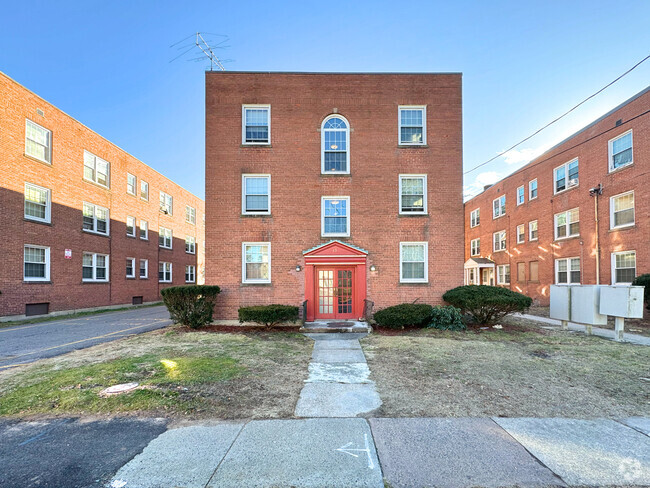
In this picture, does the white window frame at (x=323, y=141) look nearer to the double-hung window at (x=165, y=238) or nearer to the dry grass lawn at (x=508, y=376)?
the dry grass lawn at (x=508, y=376)

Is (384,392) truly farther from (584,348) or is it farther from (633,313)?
(633,313)

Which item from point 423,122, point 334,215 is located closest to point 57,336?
point 334,215

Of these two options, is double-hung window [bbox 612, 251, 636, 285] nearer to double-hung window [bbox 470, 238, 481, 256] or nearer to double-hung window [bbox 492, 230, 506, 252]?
double-hung window [bbox 492, 230, 506, 252]

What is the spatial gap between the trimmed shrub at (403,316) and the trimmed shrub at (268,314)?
3037 mm

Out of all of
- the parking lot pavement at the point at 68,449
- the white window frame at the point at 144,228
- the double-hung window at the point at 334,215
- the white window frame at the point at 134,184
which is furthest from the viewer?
the white window frame at the point at 144,228

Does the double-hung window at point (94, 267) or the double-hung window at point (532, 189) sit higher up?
the double-hung window at point (532, 189)

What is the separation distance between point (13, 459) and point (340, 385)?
4.06 m

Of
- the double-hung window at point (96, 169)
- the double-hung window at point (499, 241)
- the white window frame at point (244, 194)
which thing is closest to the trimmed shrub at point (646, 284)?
the double-hung window at point (499, 241)

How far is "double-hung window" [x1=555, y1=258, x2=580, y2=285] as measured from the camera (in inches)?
706

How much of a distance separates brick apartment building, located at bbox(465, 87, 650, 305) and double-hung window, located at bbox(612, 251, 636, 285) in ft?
0.12

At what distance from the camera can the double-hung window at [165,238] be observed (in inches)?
995

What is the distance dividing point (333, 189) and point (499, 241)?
772 inches

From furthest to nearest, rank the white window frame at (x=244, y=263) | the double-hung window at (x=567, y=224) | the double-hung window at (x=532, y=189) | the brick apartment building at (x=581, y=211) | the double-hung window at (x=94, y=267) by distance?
the double-hung window at (x=532, y=189), the double-hung window at (x=567, y=224), the double-hung window at (x=94, y=267), the brick apartment building at (x=581, y=211), the white window frame at (x=244, y=263)

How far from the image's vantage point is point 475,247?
30703 millimetres
